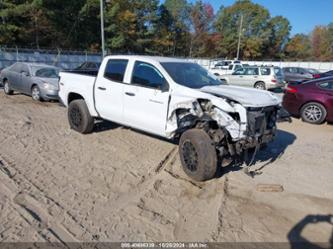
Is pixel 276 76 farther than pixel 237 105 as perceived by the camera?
Yes

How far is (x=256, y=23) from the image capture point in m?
70.2

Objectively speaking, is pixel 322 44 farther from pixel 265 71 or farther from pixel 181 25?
pixel 265 71

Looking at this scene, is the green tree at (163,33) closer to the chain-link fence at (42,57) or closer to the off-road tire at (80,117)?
the chain-link fence at (42,57)

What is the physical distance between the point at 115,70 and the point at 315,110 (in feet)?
21.5

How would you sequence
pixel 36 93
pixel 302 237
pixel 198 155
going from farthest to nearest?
pixel 36 93 < pixel 198 155 < pixel 302 237

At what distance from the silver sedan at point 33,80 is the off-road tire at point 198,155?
7.87 m

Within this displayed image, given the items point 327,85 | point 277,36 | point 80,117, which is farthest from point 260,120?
point 277,36

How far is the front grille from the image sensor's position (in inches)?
173

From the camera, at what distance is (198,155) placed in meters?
4.48

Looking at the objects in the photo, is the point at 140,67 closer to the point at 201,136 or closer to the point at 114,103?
the point at 114,103

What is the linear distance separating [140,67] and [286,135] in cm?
444

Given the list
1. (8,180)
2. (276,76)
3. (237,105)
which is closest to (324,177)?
(237,105)

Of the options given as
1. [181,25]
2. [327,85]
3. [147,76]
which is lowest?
[327,85]

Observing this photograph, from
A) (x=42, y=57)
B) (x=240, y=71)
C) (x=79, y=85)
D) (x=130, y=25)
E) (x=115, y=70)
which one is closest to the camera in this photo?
(x=115, y=70)
